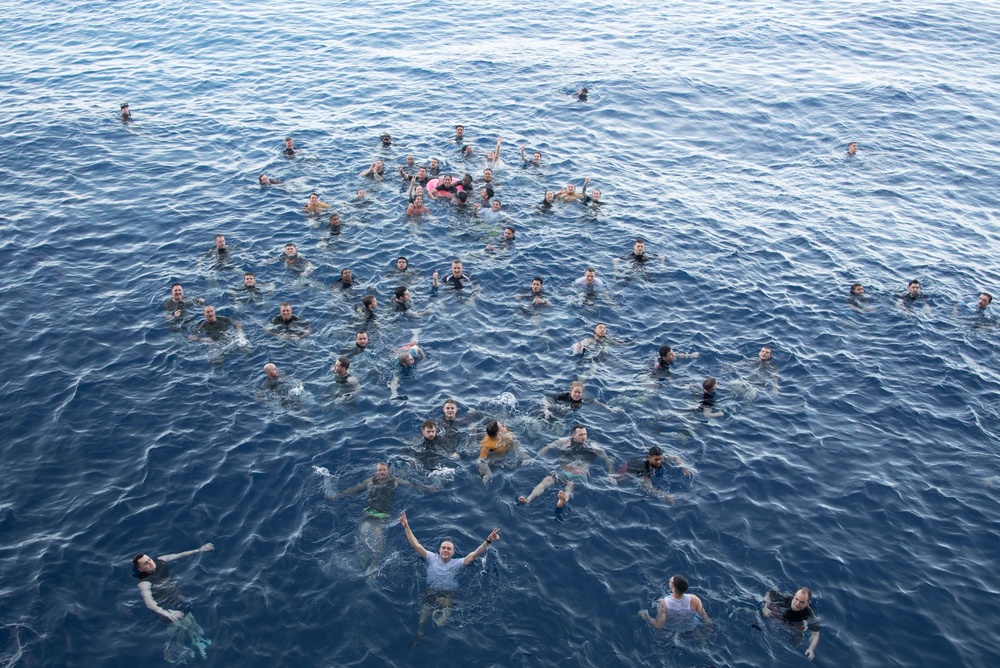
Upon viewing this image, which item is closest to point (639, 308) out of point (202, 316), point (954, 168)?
point (202, 316)

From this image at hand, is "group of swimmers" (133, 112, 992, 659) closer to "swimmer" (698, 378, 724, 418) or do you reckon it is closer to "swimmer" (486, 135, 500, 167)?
"swimmer" (698, 378, 724, 418)

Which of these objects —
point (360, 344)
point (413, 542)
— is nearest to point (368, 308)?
point (360, 344)

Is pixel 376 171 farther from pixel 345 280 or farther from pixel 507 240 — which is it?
pixel 345 280

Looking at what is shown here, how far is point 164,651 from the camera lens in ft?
50.6

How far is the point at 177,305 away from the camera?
25875 millimetres

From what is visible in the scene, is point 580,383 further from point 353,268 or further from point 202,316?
point 202,316

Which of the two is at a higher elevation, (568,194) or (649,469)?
(568,194)

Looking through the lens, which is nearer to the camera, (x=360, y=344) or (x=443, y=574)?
(x=443, y=574)

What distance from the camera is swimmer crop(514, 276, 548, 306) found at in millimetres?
26766

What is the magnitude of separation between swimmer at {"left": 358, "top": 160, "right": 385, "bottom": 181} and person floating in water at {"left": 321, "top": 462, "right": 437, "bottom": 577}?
18.5m

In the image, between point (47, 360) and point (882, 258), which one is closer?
point (47, 360)

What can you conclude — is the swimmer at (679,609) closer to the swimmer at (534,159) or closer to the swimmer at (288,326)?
the swimmer at (288,326)

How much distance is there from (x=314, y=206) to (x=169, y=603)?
19.4 metres

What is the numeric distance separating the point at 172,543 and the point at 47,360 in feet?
31.5
